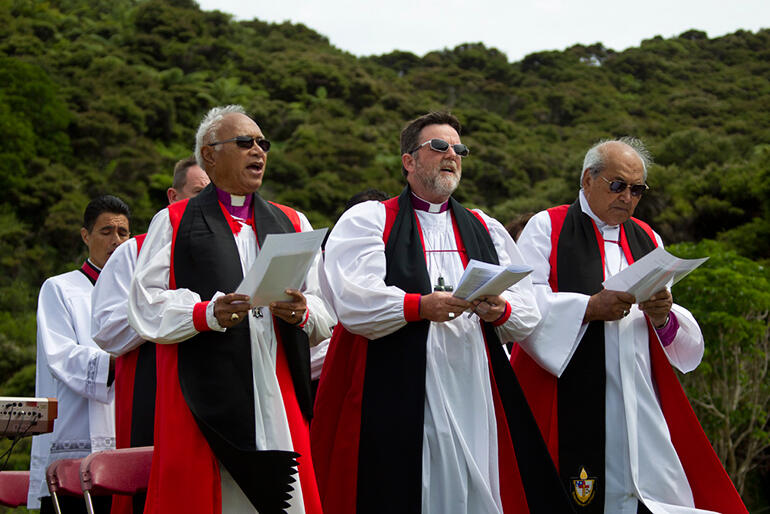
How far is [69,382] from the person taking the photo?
545 cm

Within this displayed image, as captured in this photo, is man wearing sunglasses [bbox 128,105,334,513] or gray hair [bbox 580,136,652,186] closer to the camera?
man wearing sunglasses [bbox 128,105,334,513]

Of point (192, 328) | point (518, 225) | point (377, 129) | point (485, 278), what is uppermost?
point (377, 129)

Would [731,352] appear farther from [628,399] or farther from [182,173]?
[182,173]

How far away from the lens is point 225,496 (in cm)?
411

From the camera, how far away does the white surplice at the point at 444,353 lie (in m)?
4.47

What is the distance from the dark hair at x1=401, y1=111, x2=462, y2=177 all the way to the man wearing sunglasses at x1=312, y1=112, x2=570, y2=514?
0.21 m

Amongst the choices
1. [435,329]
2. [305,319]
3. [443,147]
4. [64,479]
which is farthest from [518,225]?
[64,479]

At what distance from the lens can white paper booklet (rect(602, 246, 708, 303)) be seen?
4.74 meters

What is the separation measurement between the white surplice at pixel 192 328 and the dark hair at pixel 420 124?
1356 millimetres

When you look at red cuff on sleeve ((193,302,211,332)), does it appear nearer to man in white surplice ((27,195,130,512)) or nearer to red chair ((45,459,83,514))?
red chair ((45,459,83,514))

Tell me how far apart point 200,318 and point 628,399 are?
2.73 m

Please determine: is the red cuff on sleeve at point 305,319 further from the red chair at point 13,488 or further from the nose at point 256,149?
the red chair at point 13,488

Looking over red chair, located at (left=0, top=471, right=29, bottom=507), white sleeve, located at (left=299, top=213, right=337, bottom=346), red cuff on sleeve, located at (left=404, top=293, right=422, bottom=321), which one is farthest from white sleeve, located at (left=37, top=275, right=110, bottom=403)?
red cuff on sleeve, located at (left=404, top=293, right=422, bottom=321)

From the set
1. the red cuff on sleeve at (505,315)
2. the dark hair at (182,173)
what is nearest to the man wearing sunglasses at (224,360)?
the red cuff on sleeve at (505,315)
